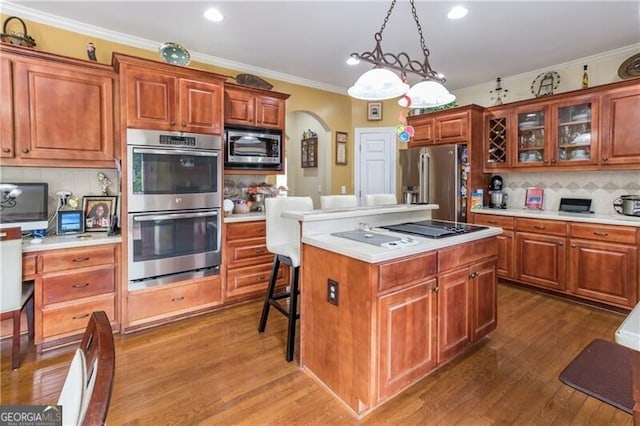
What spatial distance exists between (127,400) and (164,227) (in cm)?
141

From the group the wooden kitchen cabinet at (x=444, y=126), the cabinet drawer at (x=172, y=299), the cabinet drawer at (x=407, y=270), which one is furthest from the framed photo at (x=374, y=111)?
the cabinet drawer at (x=407, y=270)

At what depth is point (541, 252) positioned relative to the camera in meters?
3.75

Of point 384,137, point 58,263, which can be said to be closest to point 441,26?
point 384,137

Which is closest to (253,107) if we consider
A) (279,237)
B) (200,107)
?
(200,107)

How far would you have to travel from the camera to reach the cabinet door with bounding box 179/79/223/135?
303 centimetres

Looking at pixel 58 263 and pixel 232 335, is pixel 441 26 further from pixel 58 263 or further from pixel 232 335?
pixel 58 263

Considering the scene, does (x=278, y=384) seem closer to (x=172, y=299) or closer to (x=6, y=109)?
(x=172, y=299)

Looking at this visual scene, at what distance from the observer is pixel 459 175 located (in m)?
4.41

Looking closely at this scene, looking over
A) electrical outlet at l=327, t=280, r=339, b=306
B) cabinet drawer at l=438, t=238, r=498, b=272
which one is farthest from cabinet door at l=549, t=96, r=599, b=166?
electrical outlet at l=327, t=280, r=339, b=306

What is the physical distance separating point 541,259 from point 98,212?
4613 millimetres

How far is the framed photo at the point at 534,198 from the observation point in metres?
4.26

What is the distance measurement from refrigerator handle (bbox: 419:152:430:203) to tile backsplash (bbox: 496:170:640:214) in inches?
41.8

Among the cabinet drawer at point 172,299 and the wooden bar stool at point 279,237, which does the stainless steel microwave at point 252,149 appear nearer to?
the wooden bar stool at point 279,237

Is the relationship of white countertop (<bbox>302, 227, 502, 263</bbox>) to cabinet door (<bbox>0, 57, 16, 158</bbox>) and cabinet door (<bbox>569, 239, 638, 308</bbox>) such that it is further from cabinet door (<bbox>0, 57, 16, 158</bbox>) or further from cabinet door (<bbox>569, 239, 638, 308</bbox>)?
cabinet door (<bbox>0, 57, 16, 158</bbox>)
